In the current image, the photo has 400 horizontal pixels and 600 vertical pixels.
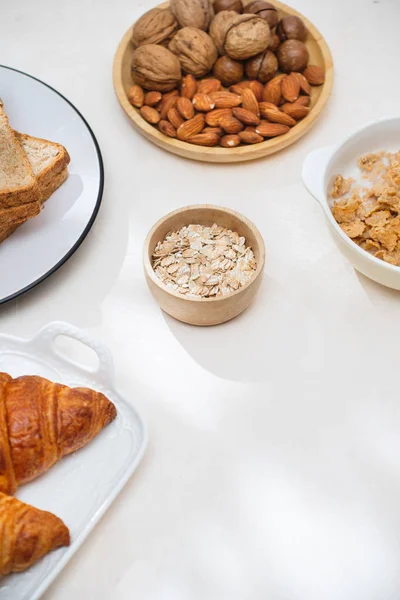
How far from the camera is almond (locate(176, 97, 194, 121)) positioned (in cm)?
114

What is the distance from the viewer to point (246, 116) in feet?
3.71

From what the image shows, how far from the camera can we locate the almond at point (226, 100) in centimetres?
116

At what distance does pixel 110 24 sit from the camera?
4.63 ft

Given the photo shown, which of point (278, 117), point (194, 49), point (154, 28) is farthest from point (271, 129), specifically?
point (154, 28)

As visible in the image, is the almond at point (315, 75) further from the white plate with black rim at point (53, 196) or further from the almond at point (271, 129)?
the white plate with black rim at point (53, 196)

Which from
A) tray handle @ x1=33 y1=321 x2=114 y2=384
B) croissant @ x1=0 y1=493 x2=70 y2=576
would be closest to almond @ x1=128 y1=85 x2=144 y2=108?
tray handle @ x1=33 y1=321 x2=114 y2=384

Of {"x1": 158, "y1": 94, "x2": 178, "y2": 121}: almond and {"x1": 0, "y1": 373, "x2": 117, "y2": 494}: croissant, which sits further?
{"x1": 158, "y1": 94, "x2": 178, "y2": 121}: almond

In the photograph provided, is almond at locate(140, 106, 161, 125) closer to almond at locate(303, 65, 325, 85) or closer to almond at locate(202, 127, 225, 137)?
almond at locate(202, 127, 225, 137)

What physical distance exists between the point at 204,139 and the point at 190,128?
0.12 ft

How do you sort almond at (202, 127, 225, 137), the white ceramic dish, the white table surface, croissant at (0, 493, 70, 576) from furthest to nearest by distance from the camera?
almond at (202, 127, 225, 137), the white ceramic dish, the white table surface, croissant at (0, 493, 70, 576)

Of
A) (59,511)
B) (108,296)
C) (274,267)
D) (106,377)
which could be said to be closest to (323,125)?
(274,267)

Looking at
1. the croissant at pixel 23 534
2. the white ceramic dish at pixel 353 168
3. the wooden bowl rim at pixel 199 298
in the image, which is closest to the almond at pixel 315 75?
the white ceramic dish at pixel 353 168

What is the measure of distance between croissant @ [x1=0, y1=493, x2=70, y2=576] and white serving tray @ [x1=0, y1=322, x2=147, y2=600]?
27mm

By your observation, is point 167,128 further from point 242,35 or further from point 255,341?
point 255,341
